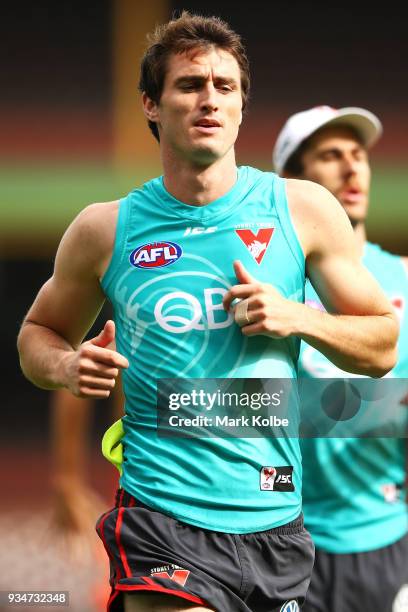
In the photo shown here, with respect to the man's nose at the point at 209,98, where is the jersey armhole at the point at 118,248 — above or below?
below

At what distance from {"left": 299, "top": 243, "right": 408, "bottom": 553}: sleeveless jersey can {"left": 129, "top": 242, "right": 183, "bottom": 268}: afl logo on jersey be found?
1100 mm

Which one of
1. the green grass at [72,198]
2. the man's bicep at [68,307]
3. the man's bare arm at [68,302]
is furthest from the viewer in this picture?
the green grass at [72,198]

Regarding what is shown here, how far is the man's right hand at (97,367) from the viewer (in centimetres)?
322

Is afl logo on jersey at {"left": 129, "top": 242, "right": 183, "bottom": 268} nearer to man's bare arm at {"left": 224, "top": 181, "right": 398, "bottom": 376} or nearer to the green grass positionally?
man's bare arm at {"left": 224, "top": 181, "right": 398, "bottom": 376}

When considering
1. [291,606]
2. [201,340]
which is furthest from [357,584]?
[201,340]

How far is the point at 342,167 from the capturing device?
5.03 metres

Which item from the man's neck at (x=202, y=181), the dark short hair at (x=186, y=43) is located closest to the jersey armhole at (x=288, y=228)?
the man's neck at (x=202, y=181)

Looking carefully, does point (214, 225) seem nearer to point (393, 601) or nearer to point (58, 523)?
point (393, 601)

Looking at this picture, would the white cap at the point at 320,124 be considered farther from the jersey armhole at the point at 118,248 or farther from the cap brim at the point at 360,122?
the jersey armhole at the point at 118,248

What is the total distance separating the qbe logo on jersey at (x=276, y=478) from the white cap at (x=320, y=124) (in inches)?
81.4

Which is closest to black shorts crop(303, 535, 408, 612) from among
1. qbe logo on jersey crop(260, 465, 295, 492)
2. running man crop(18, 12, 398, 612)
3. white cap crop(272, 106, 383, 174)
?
running man crop(18, 12, 398, 612)

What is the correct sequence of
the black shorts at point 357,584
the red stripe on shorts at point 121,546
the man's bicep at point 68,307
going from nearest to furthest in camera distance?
the red stripe on shorts at point 121,546 < the man's bicep at point 68,307 < the black shorts at point 357,584

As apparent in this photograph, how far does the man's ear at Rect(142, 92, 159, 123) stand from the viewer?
3.87m

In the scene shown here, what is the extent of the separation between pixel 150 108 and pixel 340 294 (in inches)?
35.2
